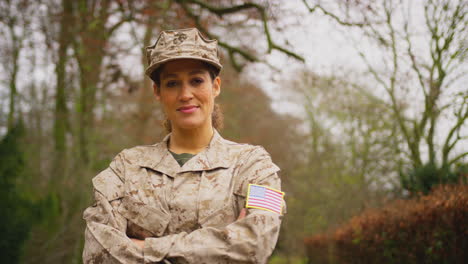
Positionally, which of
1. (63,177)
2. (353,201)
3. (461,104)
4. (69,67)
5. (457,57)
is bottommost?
(353,201)

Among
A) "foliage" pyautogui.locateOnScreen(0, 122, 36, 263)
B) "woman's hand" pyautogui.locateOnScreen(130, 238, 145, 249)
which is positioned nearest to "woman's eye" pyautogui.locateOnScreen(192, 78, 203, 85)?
"woman's hand" pyautogui.locateOnScreen(130, 238, 145, 249)

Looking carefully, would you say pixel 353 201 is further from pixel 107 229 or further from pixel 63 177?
pixel 107 229

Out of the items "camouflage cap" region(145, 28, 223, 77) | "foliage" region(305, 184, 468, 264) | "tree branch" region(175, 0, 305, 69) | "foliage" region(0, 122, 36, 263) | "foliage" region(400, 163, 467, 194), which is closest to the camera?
"camouflage cap" region(145, 28, 223, 77)

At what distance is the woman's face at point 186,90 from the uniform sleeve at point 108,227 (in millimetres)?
569

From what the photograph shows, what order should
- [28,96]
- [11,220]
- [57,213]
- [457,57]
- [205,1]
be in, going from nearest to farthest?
[205,1], [457,57], [11,220], [57,213], [28,96]

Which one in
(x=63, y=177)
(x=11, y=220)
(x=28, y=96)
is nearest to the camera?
(x=11, y=220)

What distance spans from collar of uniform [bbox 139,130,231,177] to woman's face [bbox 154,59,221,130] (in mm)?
206

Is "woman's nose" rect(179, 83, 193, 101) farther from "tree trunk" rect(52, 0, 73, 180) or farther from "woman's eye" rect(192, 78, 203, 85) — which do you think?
"tree trunk" rect(52, 0, 73, 180)

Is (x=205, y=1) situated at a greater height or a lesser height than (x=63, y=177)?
greater

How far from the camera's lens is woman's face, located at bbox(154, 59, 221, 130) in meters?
2.86

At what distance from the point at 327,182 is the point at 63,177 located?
8533 mm

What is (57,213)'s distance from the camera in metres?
9.78

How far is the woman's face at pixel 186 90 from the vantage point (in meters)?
2.86

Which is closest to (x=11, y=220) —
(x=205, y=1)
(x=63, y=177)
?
(x=63, y=177)
